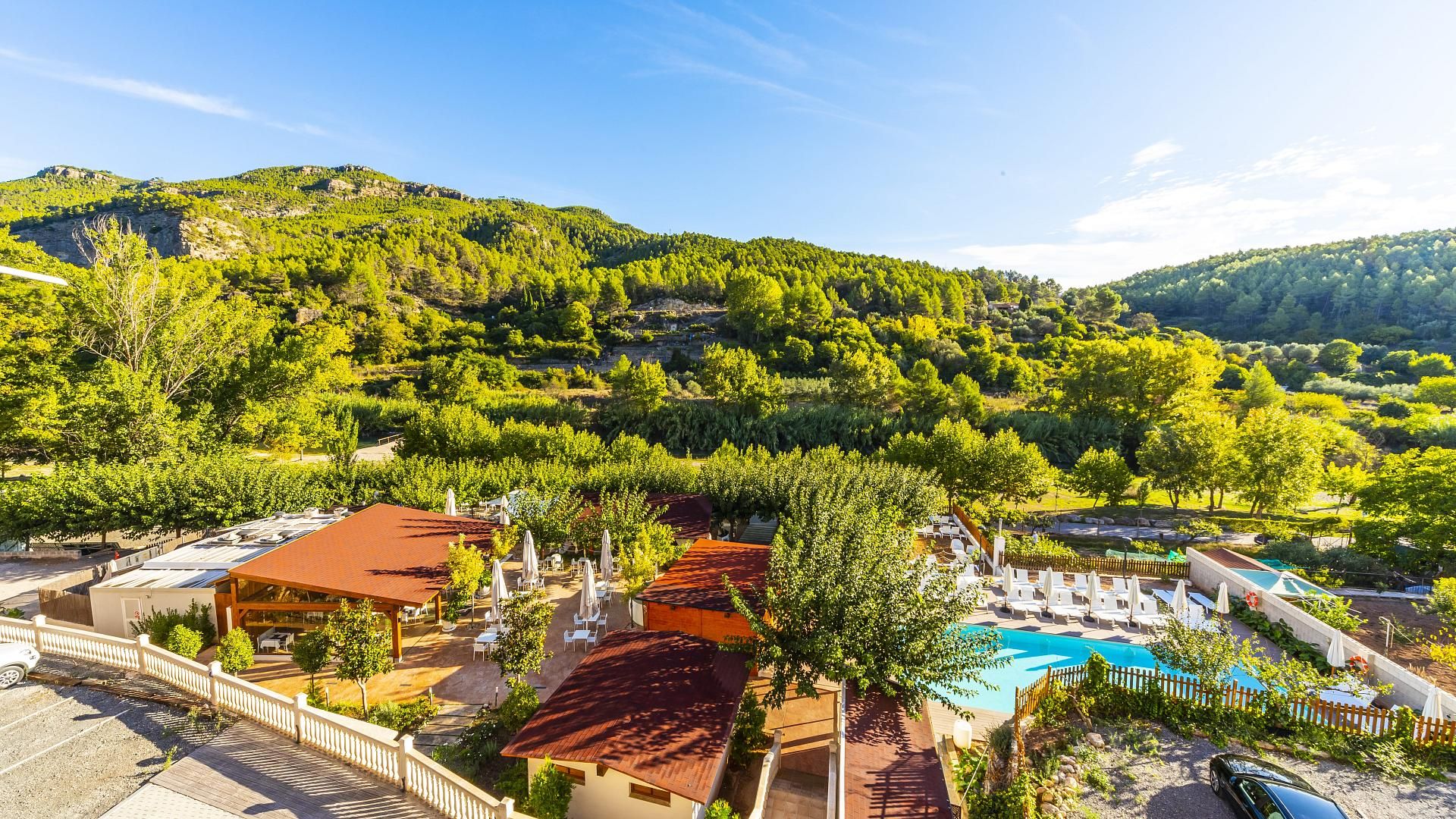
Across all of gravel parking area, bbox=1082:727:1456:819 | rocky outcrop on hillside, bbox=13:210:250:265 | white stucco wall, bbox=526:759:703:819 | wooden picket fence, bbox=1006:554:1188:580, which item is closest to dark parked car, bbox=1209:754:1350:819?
gravel parking area, bbox=1082:727:1456:819

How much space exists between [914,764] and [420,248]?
11379 cm

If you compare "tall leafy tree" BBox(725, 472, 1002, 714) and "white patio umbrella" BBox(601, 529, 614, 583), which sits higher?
"tall leafy tree" BBox(725, 472, 1002, 714)

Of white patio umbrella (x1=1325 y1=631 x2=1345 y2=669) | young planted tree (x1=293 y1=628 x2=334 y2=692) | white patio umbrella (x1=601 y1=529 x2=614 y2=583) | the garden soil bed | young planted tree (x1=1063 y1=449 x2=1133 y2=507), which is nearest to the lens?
young planted tree (x1=293 y1=628 x2=334 y2=692)

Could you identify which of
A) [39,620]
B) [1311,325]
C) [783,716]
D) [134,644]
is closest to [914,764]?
[783,716]

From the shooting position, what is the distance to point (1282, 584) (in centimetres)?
1484

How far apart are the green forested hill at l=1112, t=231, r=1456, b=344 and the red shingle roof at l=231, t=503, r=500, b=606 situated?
12533 centimetres

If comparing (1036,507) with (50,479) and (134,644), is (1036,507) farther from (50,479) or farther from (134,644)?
(50,479)

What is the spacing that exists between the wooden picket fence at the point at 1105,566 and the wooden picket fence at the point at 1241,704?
7415 millimetres

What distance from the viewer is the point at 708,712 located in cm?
848

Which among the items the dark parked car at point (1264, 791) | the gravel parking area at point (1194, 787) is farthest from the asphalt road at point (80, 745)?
the dark parked car at point (1264, 791)

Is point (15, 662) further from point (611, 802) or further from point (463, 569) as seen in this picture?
point (611, 802)

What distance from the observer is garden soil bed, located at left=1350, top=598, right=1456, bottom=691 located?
11401mm

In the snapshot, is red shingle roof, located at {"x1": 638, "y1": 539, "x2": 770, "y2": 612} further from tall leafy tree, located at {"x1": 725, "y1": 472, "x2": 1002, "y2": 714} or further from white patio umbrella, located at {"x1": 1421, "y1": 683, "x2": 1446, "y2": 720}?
white patio umbrella, located at {"x1": 1421, "y1": 683, "x2": 1446, "y2": 720}

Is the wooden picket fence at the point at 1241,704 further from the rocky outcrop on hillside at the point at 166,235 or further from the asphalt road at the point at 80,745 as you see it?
the rocky outcrop on hillside at the point at 166,235
